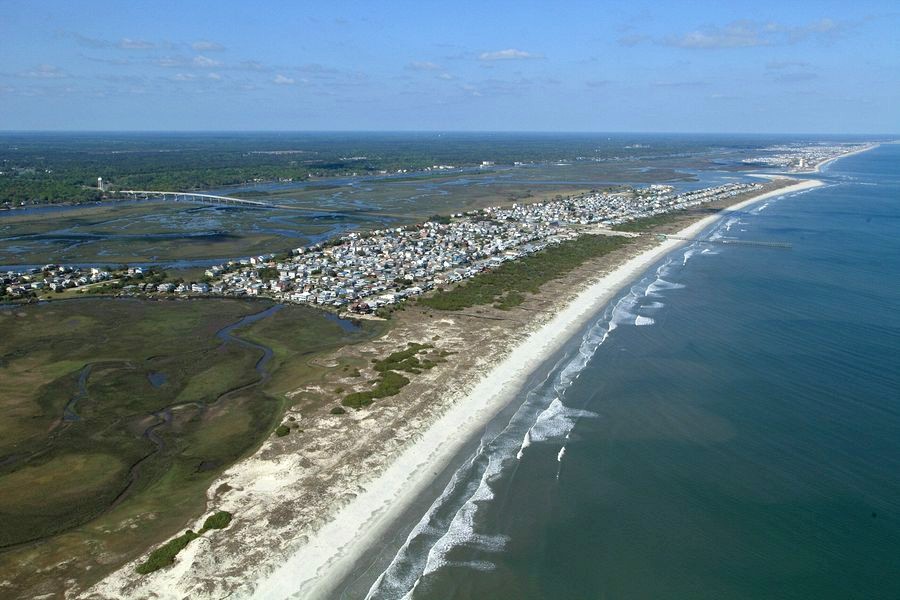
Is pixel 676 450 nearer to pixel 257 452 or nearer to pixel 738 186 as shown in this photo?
pixel 257 452

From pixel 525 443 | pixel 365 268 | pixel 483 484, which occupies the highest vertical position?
pixel 365 268

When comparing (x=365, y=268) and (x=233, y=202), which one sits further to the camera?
(x=233, y=202)

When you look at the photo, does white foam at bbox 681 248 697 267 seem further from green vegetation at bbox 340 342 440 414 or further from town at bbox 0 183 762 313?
green vegetation at bbox 340 342 440 414

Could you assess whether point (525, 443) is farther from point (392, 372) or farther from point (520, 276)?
point (520, 276)

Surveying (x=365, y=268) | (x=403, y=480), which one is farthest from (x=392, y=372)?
(x=365, y=268)

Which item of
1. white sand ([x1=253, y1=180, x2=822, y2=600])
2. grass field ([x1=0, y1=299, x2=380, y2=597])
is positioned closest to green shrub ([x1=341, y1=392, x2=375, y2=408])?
grass field ([x1=0, y1=299, x2=380, y2=597])

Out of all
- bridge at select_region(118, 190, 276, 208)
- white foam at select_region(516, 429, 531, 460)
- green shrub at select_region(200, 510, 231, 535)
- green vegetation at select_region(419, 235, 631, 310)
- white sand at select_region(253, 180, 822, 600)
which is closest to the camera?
white sand at select_region(253, 180, 822, 600)

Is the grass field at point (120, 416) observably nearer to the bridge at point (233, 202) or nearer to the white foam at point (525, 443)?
the white foam at point (525, 443)
